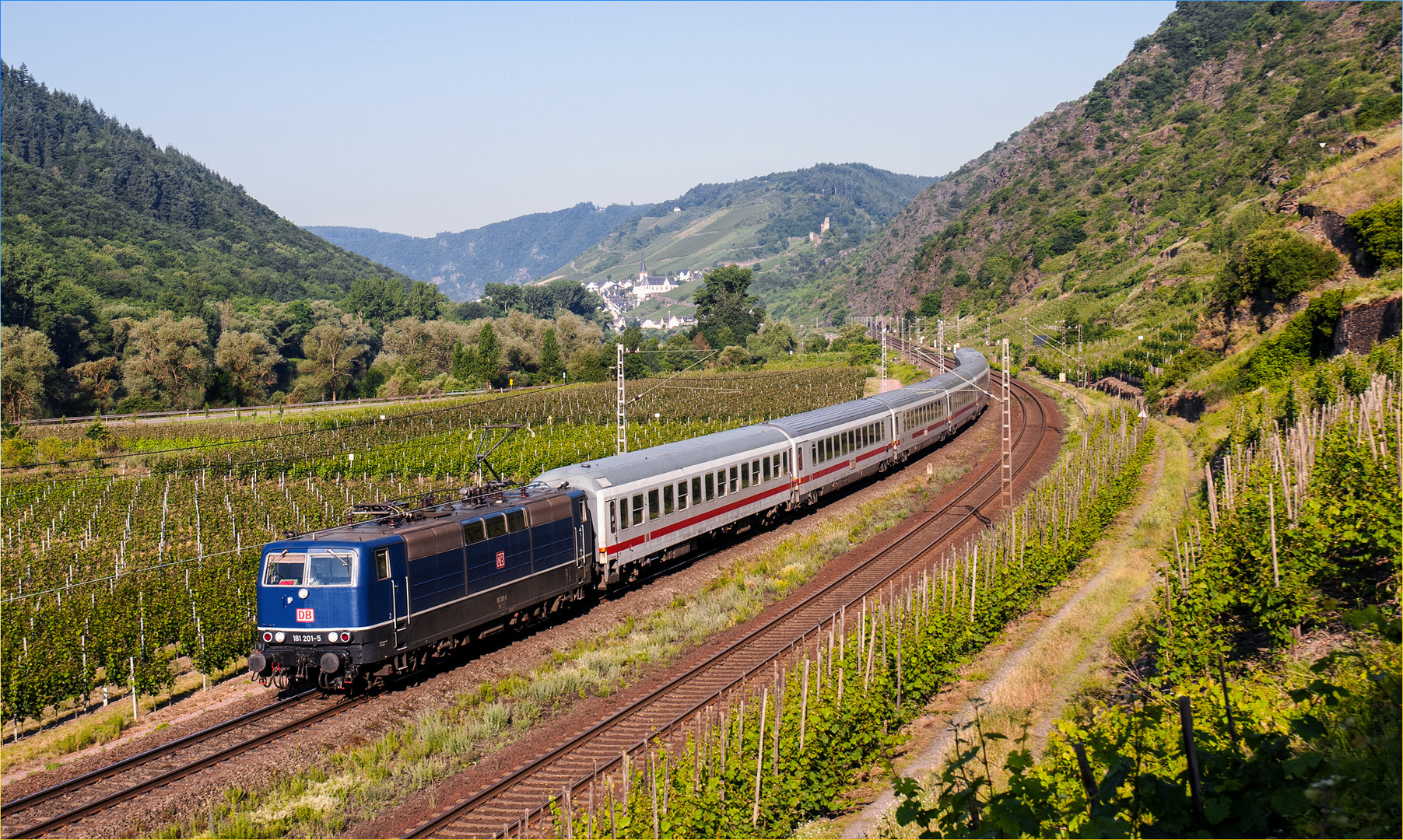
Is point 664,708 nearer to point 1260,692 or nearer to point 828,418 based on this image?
point 1260,692

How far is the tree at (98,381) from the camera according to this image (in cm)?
10694

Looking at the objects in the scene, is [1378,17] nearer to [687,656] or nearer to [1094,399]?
[1094,399]

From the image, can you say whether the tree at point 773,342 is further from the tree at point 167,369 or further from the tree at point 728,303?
the tree at point 167,369

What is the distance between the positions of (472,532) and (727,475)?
1236 cm

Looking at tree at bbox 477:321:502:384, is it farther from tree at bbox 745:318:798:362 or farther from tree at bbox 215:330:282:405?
tree at bbox 745:318:798:362

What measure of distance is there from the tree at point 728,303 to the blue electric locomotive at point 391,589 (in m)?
146

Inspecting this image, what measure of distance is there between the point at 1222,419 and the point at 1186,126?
5280 inches

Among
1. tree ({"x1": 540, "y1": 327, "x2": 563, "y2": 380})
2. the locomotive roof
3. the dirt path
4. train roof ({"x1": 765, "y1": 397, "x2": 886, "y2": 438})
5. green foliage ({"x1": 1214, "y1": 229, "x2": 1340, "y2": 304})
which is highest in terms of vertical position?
green foliage ({"x1": 1214, "y1": 229, "x2": 1340, "y2": 304})

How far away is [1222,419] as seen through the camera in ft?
151

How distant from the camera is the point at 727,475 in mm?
32125

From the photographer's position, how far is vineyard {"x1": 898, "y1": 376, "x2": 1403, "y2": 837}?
7.98 metres

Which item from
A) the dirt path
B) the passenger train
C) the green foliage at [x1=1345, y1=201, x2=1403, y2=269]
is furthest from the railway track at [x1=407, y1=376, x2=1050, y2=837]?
the green foliage at [x1=1345, y1=201, x2=1403, y2=269]

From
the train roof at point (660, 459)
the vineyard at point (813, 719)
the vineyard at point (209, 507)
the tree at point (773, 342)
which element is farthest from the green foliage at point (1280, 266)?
the tree at point (773, 342)

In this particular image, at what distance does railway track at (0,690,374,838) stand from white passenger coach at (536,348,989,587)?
8897 millimetres
